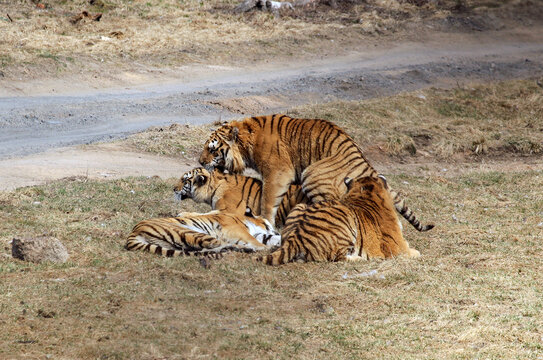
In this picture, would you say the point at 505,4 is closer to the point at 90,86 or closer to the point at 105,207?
the point at 90,86

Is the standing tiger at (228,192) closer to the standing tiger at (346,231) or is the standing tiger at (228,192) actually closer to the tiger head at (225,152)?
the tiger head at (225,152)

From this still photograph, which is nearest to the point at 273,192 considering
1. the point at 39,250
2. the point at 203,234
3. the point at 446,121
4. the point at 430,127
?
the point at 203,234

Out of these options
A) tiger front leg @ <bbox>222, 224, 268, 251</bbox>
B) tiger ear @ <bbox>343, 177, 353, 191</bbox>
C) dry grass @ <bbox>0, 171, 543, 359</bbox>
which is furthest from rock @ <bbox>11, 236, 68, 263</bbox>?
tiger ear @ <bbox>343, 177, 353, 191</bbox>

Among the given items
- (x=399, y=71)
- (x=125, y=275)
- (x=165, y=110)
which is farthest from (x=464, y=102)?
(x=125, y=275)

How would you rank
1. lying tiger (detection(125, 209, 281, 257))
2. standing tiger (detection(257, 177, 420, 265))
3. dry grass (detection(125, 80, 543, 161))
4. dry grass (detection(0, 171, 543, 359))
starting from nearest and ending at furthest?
dry grass (detection(0, 171, 543, 359)), standing tiger (detection(257, 177, 420, 265)), lying tiger (detection(125, 209, 281, 257)), dry grass (detection(125, 80, 543, 161))

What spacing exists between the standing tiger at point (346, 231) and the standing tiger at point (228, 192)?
0.88 meters

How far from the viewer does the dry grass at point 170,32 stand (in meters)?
15.2

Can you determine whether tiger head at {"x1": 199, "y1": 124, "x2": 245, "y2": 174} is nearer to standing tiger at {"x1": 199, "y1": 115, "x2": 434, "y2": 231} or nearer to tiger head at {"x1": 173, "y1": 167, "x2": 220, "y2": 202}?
standing tiger at {"x1": 199, "y1": 115, "x2": 434, "y2": 231}

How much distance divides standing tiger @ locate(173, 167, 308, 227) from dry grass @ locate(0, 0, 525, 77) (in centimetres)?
738

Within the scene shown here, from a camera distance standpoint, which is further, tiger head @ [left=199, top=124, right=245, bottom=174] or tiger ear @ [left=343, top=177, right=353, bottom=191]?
tiger head @ [left=199, top=124, right=245, bottom=174]

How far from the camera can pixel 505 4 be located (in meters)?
24.8

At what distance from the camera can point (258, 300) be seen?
5.43 metres

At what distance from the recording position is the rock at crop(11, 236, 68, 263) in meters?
5.93

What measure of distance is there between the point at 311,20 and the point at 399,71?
4678mm
